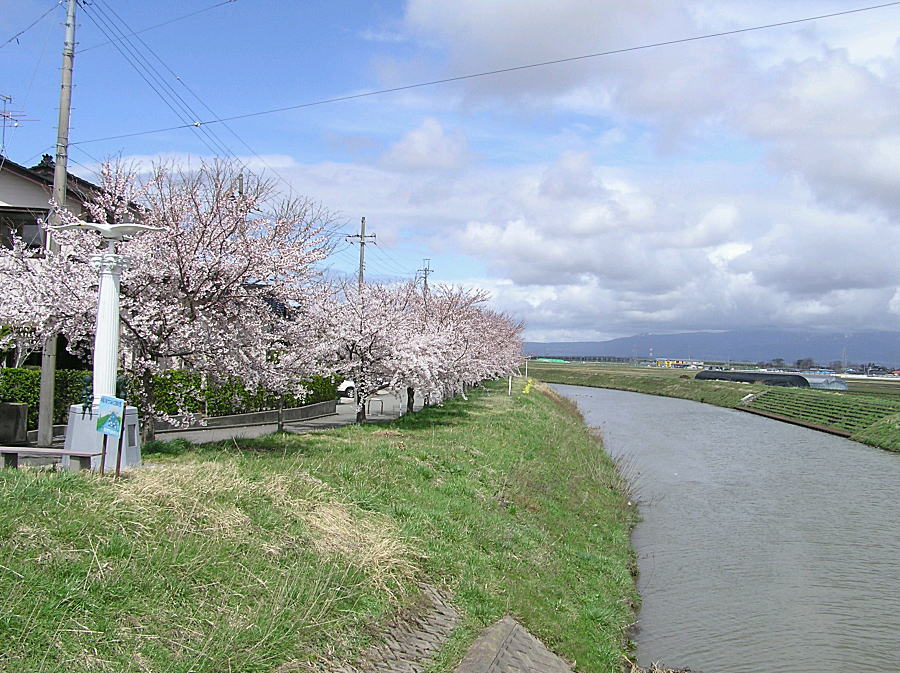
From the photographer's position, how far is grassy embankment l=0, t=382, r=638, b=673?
6.08 m

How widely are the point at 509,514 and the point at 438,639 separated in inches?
291

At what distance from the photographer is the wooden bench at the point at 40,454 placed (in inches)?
391

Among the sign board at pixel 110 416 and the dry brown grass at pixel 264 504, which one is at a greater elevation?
the sign board at pixel 110 416

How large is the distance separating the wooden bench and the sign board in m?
0.38

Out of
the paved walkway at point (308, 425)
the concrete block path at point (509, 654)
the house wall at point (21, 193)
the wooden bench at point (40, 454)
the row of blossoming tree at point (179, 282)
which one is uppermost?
the house wall at point (21, 193)

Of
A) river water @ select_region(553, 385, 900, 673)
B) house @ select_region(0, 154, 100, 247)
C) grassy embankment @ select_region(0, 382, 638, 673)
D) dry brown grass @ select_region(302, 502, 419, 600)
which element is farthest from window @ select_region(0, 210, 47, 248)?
river water @ select_region(553, 385, 900, 673)

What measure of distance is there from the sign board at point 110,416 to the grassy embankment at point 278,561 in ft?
2.41

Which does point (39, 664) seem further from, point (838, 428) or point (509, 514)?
point (838, 428)

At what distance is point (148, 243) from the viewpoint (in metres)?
13.9

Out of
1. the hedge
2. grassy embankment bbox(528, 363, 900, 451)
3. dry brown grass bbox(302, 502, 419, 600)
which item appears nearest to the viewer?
dry brown grass bbox(302, 502, 419, 600)

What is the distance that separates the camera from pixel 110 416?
32.9ft

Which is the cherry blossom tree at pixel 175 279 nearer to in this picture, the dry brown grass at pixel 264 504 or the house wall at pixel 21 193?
the dry brown grass at pixel 264 504

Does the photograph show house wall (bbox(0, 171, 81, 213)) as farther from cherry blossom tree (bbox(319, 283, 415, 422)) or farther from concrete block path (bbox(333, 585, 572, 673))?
concrete block path (bbox(333, 585, 572, 673))

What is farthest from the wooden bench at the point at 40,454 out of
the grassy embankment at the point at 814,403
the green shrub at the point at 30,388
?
the grassy embankment at the point at 814,403
